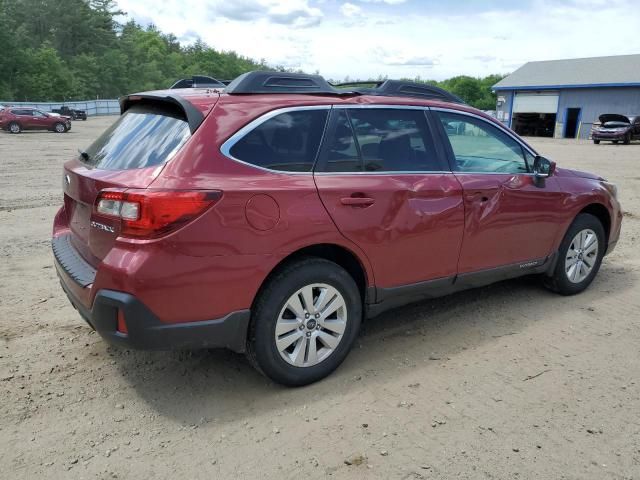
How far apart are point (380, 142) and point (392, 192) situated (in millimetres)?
369

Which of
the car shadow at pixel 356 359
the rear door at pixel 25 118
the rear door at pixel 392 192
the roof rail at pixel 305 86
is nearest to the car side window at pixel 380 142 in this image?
the rear door at pixel 392 192

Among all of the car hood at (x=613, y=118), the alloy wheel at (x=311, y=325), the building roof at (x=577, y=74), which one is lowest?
the alloy wheel at (x=311, y=325)

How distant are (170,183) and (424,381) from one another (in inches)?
77.6

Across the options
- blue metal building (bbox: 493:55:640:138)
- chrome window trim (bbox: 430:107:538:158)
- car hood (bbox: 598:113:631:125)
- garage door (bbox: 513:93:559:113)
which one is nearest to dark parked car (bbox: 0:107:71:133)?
chrome window trim (bbox: 430:107:538:158)

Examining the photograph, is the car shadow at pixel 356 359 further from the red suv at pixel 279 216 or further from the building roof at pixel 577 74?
the building roof at pixel 577 74

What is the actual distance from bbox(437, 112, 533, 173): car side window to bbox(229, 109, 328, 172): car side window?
1.16 meters

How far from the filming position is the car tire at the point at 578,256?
15.8 ft

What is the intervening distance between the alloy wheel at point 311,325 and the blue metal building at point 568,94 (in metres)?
41.5

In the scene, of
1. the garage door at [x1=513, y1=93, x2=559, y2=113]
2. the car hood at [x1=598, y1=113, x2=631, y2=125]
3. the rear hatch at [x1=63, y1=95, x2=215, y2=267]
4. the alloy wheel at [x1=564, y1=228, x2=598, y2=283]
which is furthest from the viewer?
the garage door at [x1=513, y1=93, x2=559, y2=113]

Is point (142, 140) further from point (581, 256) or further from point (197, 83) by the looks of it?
point (581, 256)

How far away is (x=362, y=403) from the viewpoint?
10.3ft

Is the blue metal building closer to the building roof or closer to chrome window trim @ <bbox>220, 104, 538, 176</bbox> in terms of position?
the building roof

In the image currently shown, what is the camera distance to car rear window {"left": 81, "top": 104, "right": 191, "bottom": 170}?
9.69 feet

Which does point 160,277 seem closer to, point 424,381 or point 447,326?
point 424,381
